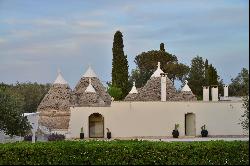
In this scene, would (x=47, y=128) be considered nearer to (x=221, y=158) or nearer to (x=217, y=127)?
(x=217, y=127)

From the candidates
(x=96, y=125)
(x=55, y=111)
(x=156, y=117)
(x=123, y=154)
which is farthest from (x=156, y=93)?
(x=123, y=154)

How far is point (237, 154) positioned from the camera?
1648 centimetres

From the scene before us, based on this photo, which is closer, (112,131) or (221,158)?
(221,158)

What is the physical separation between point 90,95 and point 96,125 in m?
3.32

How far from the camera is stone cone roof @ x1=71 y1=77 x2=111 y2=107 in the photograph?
37.9 metres

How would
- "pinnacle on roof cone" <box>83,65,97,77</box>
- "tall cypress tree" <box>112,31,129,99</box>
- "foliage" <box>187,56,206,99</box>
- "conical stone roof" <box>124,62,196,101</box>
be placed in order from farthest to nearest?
"foliage" <box>187,56,206,99</box> → "tall cypress tree" <box>112,31,129,99</box> → "pinnacle on roof cone" <box>83,65,97,77</box> → "conical stone roof" <box>124,62,196,101</box>

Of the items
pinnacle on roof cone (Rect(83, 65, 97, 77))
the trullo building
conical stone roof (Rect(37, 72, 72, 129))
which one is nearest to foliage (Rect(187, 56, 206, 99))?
pinnacle on roof cone (Rect(83, 65, 97, 77))

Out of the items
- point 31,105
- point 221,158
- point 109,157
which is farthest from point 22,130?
point 31,105

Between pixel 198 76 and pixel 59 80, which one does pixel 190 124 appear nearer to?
pixel 59 80

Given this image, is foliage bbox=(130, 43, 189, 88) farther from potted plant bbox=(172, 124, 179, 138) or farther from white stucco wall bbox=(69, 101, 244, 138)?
potted plant bbox=(172, 124, 179, 138)

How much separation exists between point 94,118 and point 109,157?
19178 mm

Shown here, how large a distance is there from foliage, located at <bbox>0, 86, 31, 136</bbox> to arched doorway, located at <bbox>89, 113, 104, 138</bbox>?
13034 millimetres

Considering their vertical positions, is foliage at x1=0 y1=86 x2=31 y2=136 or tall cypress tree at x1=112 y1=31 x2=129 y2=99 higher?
tall cypress tree at x1=112 y1=31 x2=129 y2=99

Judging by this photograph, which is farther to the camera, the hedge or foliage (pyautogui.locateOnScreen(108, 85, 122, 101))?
foliage (pyautogui.locateOnScreen(108, 85, 122, 101))
